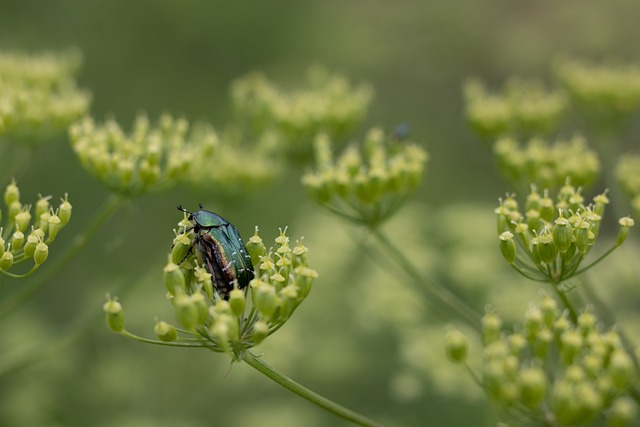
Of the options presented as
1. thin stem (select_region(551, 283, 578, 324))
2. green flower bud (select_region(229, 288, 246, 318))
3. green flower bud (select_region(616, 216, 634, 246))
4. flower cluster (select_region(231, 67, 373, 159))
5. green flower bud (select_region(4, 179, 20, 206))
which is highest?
flower cluster (select_region(231, 67, 373, 159))

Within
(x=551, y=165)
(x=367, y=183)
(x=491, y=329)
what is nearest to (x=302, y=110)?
(x=367, y=183)

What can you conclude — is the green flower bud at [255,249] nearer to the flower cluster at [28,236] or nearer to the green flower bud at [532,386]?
the flower cluster at [28,236]

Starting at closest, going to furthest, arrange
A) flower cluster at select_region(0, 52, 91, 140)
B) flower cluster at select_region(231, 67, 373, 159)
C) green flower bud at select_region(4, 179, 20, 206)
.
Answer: green flower bud at select_region(4, 179, 20, 206) < flower cluster at select_region(0, 52, 91, 140) < flower cluster at select_region(231, 67, 373, 159)

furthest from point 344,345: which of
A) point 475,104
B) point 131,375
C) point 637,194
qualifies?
point 637,194

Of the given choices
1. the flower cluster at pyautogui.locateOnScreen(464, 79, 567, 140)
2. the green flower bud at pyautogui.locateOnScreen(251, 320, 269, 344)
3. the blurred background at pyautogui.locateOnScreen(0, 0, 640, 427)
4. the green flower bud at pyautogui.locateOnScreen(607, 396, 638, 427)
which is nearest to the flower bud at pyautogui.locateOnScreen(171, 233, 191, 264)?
the green flower bud at pyautogui.locateOnScreen(251, 320, 269, 344)

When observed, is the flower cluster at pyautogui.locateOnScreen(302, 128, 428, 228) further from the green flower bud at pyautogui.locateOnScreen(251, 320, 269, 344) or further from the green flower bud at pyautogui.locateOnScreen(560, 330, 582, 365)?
the green flower bud at pyautogui.locateOnScreen(560, 330, 582, 365)

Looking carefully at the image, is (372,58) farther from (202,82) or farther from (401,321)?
(401,321)
